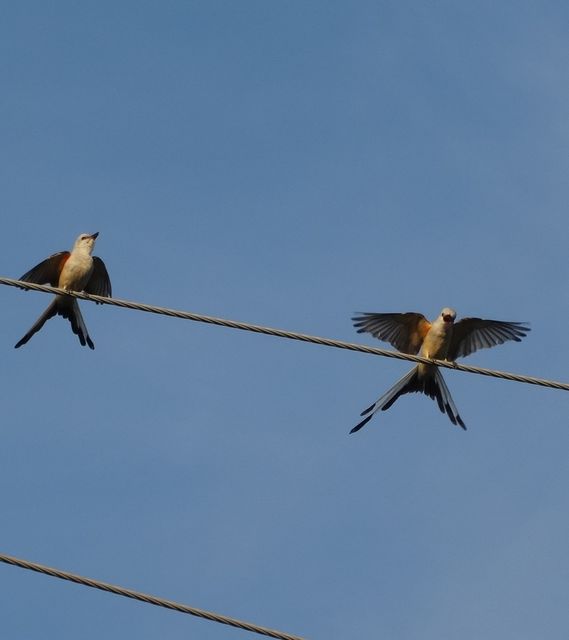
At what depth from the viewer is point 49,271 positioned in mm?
10047

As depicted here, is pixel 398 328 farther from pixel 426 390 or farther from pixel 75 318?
pixel 75 318

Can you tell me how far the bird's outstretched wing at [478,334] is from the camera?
9.80m

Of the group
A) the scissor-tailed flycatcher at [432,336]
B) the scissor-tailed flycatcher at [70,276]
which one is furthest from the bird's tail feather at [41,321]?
the scissor-tailed flycatcher at [432,336]

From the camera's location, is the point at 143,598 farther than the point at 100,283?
No

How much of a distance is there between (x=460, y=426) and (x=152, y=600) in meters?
4.05

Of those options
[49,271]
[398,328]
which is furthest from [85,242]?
[398,328]

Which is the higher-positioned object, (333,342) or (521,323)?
(521,323)

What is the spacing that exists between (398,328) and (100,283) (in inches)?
87.9

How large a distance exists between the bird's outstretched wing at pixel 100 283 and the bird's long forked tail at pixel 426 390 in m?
2.37

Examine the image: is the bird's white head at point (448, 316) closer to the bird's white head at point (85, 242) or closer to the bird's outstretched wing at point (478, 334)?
the bird's outstretched wing at point (478, 334)

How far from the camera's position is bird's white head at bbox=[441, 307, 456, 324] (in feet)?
32.0

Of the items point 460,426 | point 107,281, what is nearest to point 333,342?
point 460,426

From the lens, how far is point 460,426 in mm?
9117

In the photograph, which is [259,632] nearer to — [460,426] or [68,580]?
[68,580]
